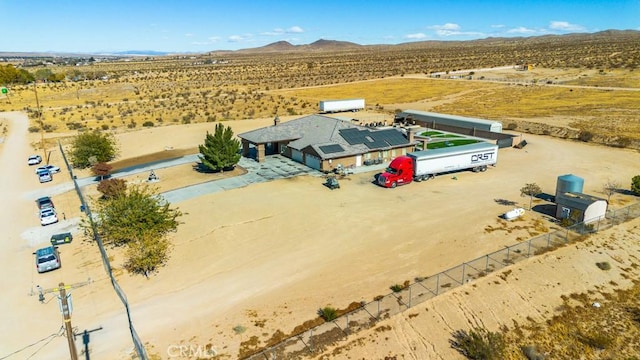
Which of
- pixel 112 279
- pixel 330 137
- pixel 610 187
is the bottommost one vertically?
pixel 112 279

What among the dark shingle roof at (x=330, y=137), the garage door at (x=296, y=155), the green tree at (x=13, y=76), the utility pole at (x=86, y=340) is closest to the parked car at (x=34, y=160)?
the dark shingle roof at (x=330, y=137)

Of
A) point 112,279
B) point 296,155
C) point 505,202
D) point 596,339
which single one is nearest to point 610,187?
point 505,202

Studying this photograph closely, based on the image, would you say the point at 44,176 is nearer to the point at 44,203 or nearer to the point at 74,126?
the point at 44,203

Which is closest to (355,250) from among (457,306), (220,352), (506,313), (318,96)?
(457,306)

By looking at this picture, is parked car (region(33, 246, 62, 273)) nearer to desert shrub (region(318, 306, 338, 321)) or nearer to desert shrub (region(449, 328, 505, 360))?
desert shrub (region(318, 306, 338, 321))

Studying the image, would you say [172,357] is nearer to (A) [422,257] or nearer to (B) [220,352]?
(B) [220,352]

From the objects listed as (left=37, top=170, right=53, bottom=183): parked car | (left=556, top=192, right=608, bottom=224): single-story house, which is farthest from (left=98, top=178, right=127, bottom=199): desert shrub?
(left=556, top=192, right=608, bottom=224): single-story house

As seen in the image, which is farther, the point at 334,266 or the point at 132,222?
the point at 132,222
